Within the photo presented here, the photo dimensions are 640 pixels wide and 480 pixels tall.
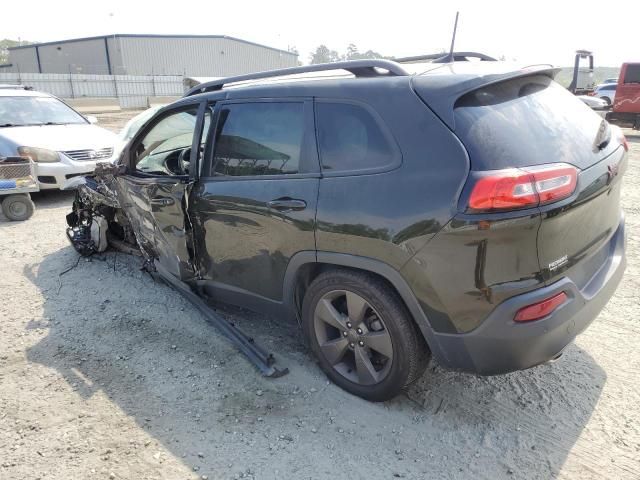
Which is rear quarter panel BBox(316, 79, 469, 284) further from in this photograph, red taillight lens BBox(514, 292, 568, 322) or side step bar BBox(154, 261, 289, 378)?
side step bar BBox(154, 261, 289, 378)

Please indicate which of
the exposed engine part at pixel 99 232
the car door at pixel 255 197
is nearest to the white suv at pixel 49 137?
the exposed engine part at pixel 99 232

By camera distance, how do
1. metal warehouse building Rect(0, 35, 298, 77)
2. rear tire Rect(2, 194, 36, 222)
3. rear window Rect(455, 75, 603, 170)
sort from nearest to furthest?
rear window Rect(455, 75, 603, 170), rear tire Rect(2, 194, 36, 222), metal warehouse building Rect(0, 35, 298, 77)

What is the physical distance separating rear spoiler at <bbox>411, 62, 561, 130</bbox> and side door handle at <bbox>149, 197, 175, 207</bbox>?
2000mm

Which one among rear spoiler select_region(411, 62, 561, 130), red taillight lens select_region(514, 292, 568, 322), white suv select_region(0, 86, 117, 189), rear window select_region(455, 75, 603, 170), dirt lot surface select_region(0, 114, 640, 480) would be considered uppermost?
rear spoiler select_region(411, 62, 561, 130)

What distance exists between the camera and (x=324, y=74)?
123 inches

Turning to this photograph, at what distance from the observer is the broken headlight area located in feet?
16.6

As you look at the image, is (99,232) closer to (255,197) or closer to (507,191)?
(255,197)

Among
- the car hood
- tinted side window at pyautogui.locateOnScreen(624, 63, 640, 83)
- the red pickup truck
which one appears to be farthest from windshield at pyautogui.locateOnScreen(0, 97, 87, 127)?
tinted side window at pyautogui.locateOnScreen(624, 63, 640, 83)

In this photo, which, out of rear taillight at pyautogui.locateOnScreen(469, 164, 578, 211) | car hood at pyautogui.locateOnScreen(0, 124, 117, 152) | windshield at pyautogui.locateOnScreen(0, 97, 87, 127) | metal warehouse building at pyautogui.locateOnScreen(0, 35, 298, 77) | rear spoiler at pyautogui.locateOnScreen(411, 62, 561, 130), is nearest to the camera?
rear taillight at pyautogui.locateOnScreen(469, 164, 578, 211)

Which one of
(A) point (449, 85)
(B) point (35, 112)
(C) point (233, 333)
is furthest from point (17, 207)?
(A) point (449, 85)

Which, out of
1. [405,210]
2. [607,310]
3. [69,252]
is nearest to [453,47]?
[405,210]

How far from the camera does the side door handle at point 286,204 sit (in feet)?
9.48

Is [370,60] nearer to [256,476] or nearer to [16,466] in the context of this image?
[256,476]

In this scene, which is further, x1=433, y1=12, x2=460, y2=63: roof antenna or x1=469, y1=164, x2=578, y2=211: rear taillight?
x1=433, y1=12, x2=460, y2=63: roof antenna
